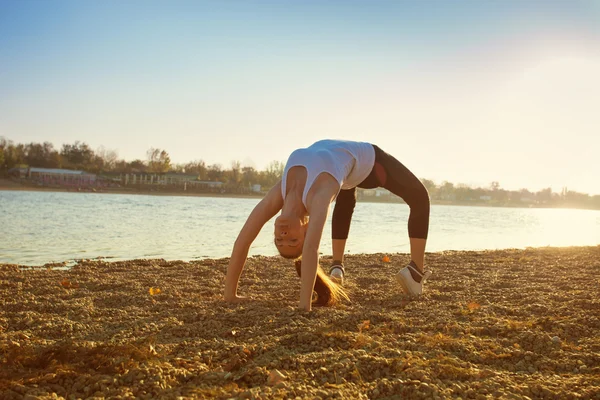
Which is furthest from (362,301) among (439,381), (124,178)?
(124,178)

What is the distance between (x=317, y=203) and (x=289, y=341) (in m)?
1.29

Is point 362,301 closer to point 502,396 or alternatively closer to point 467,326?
point 467,326

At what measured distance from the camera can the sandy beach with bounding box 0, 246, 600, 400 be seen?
2.19 meters

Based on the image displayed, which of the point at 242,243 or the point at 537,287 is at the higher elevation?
the point at 242,243

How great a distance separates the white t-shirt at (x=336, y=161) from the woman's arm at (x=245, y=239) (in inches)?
5.0

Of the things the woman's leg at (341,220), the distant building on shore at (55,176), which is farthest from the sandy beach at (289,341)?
the distant building on shore at (55,176)

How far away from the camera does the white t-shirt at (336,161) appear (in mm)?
4137

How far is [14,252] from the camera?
8594mm

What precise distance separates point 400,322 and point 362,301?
1034mm

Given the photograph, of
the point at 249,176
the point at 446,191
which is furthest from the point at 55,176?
the point at 446,191

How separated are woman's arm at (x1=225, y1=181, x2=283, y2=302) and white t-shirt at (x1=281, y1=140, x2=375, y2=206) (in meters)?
0.13

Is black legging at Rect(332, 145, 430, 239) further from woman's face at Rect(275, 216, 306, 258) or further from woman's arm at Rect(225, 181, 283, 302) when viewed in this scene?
woman's face at Rect(275, 216, 306, 258)

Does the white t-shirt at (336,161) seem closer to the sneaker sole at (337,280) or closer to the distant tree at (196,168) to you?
the sneaker sole at (337,280)

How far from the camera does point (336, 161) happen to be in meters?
4.26
